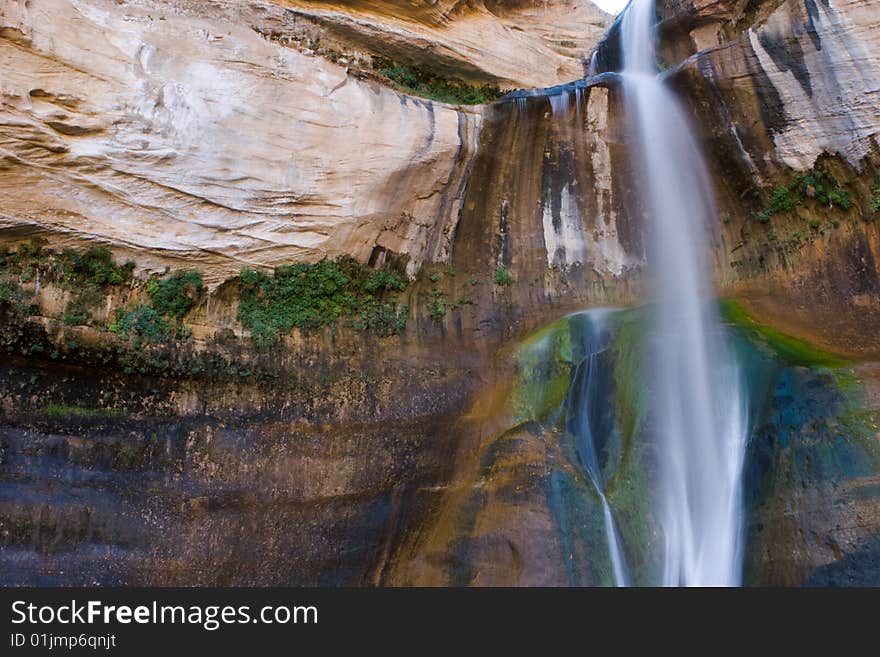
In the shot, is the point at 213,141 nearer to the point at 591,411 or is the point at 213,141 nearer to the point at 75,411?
the point at 75,411

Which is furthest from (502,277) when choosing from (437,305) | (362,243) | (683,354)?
(683,354)

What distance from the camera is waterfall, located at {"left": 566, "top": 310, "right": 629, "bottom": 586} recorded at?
8.20 meters

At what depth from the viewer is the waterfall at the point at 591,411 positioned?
8203mm

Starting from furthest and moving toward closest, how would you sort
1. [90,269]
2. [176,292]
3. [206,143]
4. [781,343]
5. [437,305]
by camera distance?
[437,305]
[781,343]
[176,292]
[206,143]
[90,269]

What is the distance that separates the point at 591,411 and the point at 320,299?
434 centimetres

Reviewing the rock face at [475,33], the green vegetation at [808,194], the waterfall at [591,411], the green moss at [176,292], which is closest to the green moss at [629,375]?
the waterfall at [591,411]

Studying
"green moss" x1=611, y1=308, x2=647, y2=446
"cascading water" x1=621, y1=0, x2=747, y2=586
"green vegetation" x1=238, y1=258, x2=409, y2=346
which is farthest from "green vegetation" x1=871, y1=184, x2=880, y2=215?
"green vegetation" x1=238, y1=258, x2=409, y2=346

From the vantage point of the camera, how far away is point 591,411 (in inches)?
348

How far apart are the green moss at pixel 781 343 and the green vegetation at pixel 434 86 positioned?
18.1 ft

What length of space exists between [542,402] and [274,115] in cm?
563

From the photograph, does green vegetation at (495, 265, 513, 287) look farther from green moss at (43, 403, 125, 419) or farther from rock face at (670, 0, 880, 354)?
green moss at (43, 403, 125, 419)

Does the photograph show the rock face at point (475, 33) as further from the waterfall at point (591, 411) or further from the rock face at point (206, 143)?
the waterfall at point (591, 411)

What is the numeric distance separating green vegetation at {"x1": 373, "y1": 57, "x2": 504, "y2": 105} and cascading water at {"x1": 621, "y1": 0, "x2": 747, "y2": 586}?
2.68 metres

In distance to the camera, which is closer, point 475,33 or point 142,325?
point 142,325
